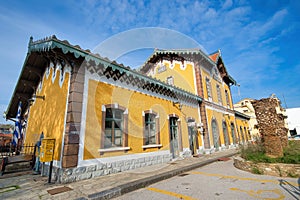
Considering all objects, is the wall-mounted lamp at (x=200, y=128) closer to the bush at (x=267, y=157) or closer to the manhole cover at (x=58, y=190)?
the bush at (x=267, y=157)

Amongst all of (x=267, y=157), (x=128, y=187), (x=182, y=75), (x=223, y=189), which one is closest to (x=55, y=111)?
(x=128, y=187)

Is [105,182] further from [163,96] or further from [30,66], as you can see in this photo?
[30,66]

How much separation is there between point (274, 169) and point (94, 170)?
6439 mm

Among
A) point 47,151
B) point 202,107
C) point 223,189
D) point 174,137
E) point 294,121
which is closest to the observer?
point 223,189

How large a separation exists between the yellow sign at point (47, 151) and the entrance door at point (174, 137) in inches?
249

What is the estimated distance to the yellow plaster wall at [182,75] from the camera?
13195 millimetres

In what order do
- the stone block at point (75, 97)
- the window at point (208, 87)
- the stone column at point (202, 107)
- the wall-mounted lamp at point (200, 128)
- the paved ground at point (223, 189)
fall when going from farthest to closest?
the window at point (208, 87), the stone column at point (202, 107), the wall-mounted lamp at point (200, 128), the stone block at point (75, 97), the paved ground at point (223, 189)

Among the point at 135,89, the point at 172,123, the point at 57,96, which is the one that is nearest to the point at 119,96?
the point at 135,89

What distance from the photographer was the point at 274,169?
5.46 meters

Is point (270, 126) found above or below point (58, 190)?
above

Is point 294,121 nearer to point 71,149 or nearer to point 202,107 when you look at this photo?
point 202,107

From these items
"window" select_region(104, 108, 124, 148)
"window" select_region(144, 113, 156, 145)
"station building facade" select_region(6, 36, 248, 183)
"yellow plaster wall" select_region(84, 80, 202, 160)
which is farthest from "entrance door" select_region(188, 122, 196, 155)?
"window" select_region(104, 108, 124, 148)

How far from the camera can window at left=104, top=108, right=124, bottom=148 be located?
20.4ft

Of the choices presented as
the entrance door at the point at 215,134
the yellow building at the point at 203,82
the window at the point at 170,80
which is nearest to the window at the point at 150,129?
the yellow building at the point at 203,82
